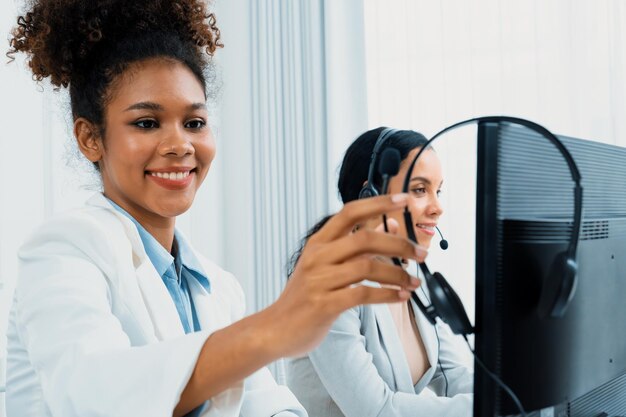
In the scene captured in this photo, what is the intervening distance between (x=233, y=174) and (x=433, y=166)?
5.79 feet

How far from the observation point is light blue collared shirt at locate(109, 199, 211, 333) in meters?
1.22

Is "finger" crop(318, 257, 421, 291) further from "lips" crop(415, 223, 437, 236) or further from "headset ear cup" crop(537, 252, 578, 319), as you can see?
"lips" crop(415, 223, 437, 236)

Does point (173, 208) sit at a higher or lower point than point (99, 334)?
higher

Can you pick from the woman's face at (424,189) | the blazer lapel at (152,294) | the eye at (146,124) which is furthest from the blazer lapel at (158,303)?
the woman's face at (424,189)

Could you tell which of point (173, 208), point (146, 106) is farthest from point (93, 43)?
point (173, 208)

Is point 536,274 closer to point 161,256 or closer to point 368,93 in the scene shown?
point 161,256

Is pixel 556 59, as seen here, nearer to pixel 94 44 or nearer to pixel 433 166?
pixel 433 166

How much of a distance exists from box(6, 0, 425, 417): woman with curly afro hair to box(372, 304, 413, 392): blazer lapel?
0.46 metres

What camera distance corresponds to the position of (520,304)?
0.67 metres

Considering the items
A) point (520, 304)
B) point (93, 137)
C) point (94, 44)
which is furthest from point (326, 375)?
point (520, 304)

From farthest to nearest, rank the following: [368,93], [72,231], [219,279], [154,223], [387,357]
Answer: [368,93] → [387,357] → [219,279] → [154,223] → [72,231]

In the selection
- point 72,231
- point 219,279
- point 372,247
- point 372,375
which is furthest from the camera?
point 372,375

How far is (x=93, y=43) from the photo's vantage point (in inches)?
48.5

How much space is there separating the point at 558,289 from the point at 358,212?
20 cm
